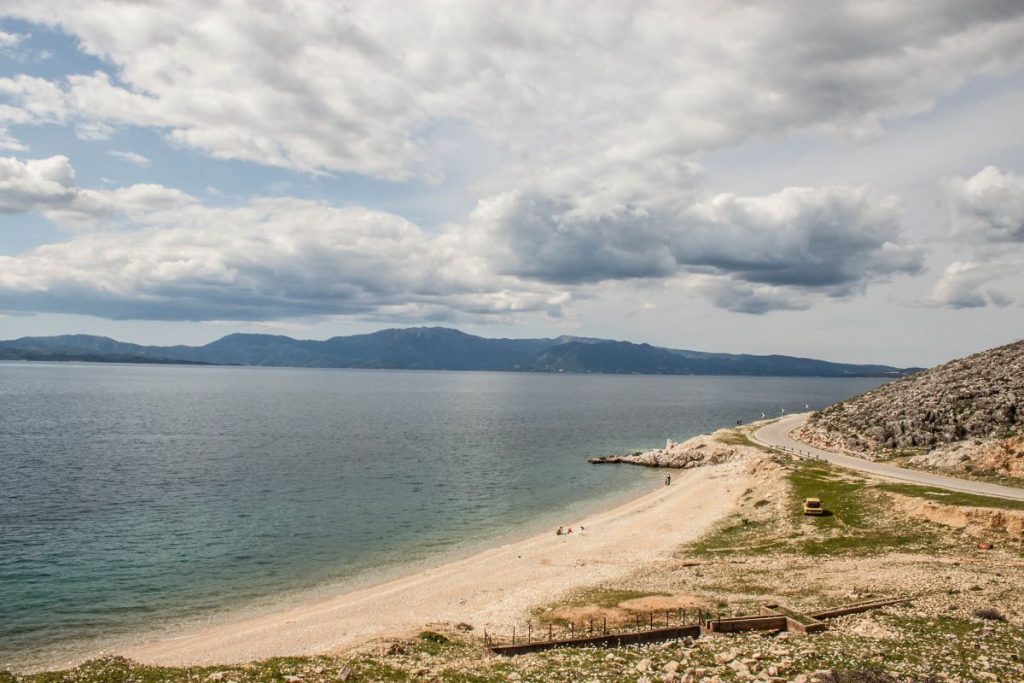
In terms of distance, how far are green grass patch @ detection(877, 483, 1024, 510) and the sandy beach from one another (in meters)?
16.8

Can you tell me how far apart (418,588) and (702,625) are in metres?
23.2

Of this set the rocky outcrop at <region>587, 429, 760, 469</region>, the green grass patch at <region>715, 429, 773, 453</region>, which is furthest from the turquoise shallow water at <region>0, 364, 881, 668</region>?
the green grass patch at <region>715, 429, 773, 453</region>

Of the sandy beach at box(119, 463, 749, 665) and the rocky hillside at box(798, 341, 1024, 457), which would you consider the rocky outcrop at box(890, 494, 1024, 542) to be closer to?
the sandy beach at box(119, 463, 749, 665)

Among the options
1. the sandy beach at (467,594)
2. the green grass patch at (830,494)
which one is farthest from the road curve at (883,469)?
the sandy beach at (467,594)

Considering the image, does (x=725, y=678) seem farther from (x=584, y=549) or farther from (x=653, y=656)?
(x=584, y=549)

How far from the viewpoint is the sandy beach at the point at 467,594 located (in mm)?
38125

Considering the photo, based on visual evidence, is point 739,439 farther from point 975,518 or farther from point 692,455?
point 975,518

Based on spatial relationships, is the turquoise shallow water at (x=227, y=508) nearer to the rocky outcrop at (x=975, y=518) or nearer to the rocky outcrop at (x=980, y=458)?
the rocky outcrop at (x=975, y=518)

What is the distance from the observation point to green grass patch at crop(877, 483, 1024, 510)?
55.0m

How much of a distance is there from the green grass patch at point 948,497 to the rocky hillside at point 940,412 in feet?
92.8

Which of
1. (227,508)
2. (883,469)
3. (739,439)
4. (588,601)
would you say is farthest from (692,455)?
(227,508)

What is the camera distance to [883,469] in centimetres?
8088

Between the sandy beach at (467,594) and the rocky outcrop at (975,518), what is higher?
the rocky outcrop at (975,518)

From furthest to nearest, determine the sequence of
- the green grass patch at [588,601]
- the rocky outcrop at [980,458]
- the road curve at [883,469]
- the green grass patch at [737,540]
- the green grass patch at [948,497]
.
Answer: the rocky outcrop at [980,458] → the road curve at [883,469] → the green grass patch at [948,497] → the green grass patch at [737,540] → the green grass patch at [588,601]
